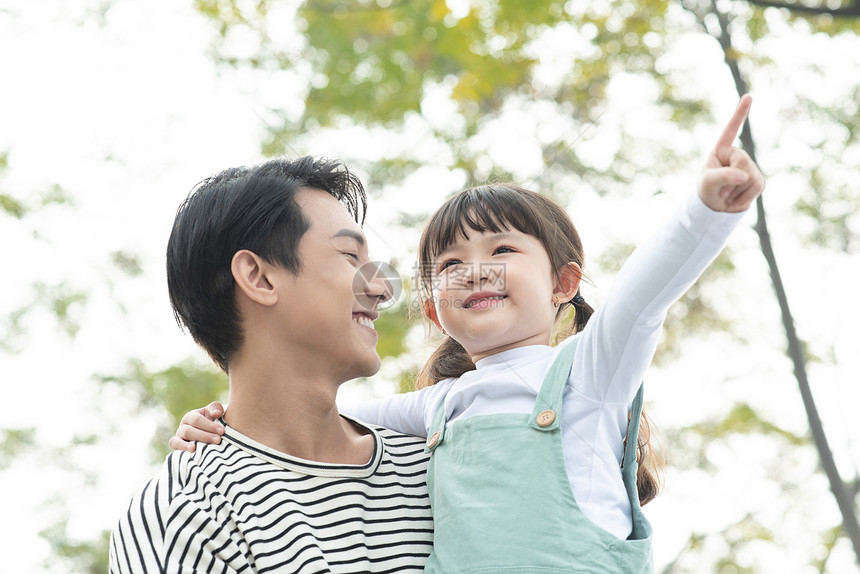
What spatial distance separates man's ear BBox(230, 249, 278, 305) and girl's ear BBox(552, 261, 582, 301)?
0.63 m

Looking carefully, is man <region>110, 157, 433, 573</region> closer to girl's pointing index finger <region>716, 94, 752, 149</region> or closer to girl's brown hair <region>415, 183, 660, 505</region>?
girl's brown hair <region>415, 183, 660, 505</region>

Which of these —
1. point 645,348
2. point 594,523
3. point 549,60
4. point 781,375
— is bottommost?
point 781,375

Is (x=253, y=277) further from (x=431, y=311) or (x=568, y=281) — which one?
(x=568, y=281)

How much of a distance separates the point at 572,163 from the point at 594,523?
510 cm

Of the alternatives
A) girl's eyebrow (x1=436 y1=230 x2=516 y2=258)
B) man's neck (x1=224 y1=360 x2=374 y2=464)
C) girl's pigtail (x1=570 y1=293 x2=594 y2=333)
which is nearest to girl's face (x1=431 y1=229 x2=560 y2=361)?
girl's eyebrow (x1=436 y1=230 x2=516 y2=258)

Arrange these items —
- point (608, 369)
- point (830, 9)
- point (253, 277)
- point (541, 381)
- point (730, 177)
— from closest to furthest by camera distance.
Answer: point (730, 177), point (608, 369), point (541, 381), point (253, 277), point (830, 9)

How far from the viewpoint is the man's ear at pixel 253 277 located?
6.11 ft

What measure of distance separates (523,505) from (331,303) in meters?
0.56

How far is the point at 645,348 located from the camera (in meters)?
1.57

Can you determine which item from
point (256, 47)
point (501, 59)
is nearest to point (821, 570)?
point (501, 59)

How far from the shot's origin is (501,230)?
76.1 inches

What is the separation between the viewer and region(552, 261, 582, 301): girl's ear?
2020mm

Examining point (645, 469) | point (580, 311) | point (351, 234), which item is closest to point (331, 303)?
point (351, 234)

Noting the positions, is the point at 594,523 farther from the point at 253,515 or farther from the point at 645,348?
the point at 253,515
